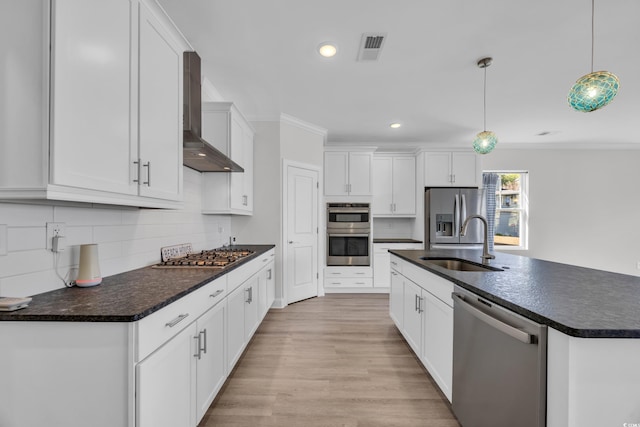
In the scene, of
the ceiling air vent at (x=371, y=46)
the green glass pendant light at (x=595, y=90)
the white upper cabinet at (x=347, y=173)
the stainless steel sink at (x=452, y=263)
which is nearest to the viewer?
the green glass pendant light at (x=595, y=90)

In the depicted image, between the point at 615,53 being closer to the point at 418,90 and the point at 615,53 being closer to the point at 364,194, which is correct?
the point at 418,90

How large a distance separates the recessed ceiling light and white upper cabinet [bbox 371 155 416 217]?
2847mm

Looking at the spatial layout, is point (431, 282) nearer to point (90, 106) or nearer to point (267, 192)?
point (90, 106)

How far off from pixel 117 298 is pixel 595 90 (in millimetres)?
2738

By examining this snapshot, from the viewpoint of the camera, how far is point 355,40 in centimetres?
224

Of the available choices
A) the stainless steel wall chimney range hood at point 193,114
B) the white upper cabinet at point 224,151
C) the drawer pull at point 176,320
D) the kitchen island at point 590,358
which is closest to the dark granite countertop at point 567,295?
the kitchen island at point 590,358

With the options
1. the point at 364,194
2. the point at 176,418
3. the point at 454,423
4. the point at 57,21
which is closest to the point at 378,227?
the point at 364,194

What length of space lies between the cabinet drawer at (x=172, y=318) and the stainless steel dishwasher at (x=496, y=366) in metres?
1.37

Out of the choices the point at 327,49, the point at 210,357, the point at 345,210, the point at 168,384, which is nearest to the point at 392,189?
the point at 345,210

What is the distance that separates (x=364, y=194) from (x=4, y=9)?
14.1 feet

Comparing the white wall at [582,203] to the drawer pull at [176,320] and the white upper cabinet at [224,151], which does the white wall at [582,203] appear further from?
the drawer pull at [176,320]

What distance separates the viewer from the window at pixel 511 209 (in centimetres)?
539

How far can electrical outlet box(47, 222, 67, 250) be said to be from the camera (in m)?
1.31

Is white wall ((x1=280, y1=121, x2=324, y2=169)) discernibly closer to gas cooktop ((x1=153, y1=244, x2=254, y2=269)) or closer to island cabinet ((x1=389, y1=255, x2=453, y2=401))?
gas cooktop ((x1=153, y1=244, x2=254, y2=269))
